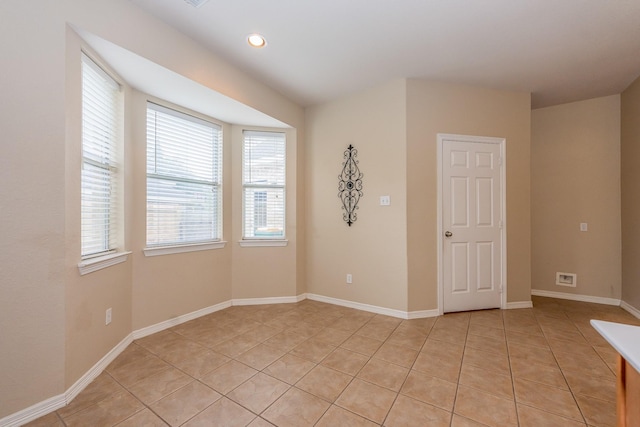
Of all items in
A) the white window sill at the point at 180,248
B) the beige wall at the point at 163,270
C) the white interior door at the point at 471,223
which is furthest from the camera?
the white interior door at the point at 471,223

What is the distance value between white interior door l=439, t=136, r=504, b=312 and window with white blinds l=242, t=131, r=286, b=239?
2.02m

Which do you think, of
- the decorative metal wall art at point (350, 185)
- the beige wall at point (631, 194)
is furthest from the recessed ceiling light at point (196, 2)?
the beige wall at point (631, 194)

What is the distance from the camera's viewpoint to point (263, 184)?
3508 mm

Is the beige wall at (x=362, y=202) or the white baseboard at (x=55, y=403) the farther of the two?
the beige wall at (x=362, y=202)

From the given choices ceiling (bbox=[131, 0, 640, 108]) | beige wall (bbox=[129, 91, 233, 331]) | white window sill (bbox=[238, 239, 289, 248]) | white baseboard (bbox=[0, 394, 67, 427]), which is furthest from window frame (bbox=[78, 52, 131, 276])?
white window sill (bbox=[238, 239, 289, 248])

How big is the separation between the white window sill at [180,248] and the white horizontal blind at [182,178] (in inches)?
2.9

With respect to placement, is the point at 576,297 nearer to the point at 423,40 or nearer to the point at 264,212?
the point at 423,40

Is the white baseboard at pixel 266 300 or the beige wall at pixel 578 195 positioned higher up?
the beige wall at pixel 578 195

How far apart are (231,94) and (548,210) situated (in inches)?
174

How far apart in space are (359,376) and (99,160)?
260 centimetres

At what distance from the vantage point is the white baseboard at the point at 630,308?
297 cm

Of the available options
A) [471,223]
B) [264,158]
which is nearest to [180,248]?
[264,158]

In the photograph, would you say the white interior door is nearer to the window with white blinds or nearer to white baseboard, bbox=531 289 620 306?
white baseboard, bbox=531 289 620 306

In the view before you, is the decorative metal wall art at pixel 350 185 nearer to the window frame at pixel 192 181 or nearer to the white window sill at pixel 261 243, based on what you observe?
the white window sill at pixel 261 243
